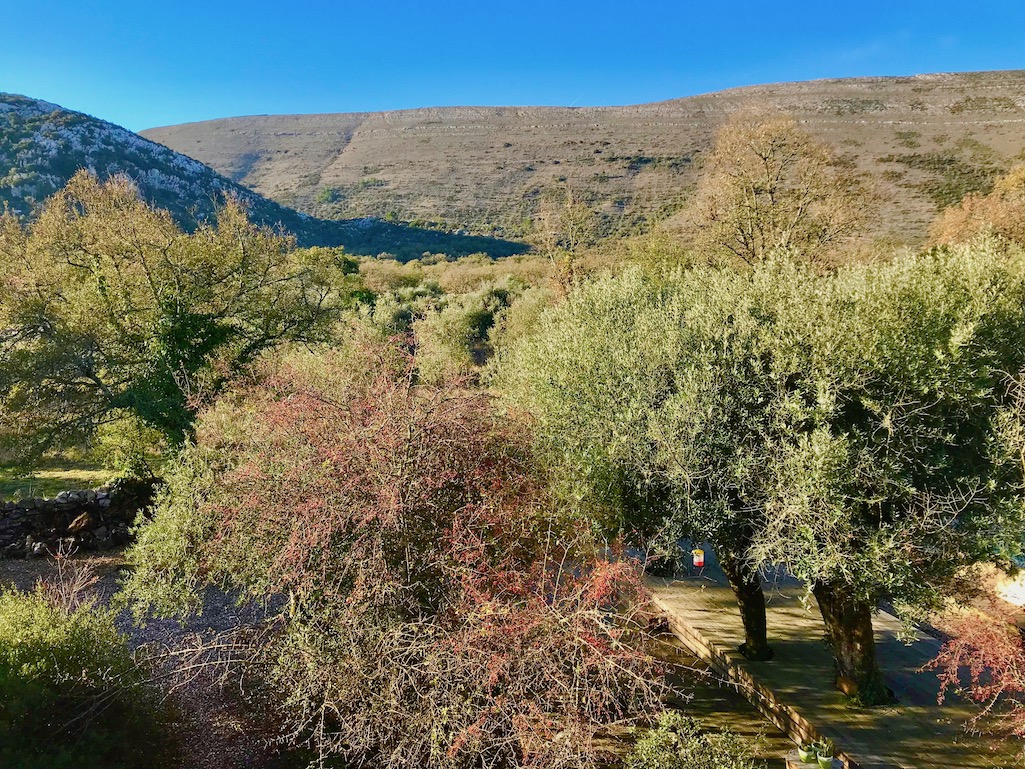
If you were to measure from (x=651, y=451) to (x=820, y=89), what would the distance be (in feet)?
296

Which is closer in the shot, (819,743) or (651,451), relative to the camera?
(819,743)

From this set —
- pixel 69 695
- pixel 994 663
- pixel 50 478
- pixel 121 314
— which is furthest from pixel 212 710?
pixel 50 478

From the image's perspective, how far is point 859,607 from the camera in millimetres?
9516

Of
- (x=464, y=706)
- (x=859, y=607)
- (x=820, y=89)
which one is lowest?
(x=859, y=607)

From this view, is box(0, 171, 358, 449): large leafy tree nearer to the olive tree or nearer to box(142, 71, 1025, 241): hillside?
the olive tree

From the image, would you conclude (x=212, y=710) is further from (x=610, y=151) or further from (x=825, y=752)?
(x=610, y=151)

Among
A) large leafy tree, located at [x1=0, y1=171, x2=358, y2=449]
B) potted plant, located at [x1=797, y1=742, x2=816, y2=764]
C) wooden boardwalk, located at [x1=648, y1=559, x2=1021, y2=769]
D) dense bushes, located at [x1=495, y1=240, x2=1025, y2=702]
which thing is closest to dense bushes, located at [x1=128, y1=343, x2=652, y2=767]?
dense bushes, located at [x1=495, y1=240, x2=1025, y2=702]

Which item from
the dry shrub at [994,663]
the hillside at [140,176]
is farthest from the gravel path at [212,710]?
the hillside at [140,176]

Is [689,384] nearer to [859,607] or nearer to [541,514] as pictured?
[541,514]

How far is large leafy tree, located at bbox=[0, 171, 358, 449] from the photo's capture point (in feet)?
Result: 56.0

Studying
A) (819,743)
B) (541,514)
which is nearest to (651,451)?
(541,514)

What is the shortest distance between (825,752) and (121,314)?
2127 cm

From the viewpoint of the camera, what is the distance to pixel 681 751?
6910 mm

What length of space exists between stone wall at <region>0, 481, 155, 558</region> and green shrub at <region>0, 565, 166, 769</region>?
8370mm
